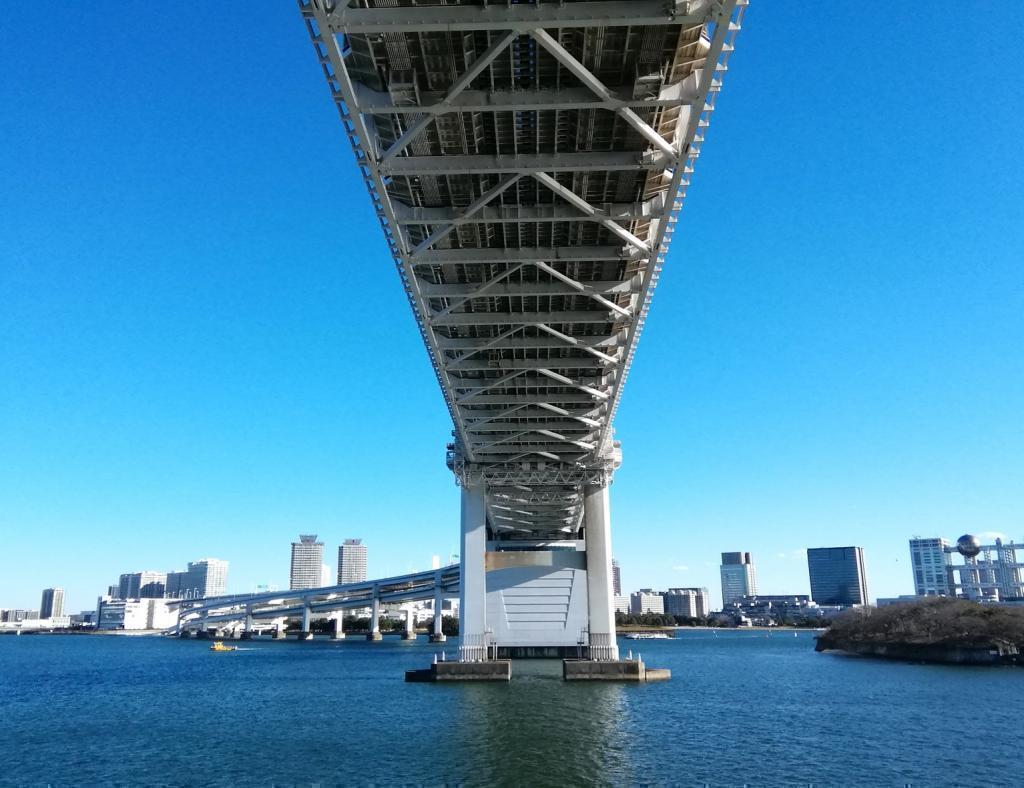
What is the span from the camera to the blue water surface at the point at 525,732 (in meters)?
21.9

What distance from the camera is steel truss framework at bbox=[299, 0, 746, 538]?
43.8 feet

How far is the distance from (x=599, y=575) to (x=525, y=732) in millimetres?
19086

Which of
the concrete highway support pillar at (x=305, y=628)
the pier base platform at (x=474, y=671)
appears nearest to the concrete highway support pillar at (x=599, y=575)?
the pier base platform at (x=474, y=671)

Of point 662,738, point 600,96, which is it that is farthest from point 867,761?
point 600,96

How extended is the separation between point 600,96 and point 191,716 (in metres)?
32.4

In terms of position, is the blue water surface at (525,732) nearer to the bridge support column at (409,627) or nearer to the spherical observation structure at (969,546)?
the bridge support column at (409,627)

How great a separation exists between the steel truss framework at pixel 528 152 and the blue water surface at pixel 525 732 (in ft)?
41.3

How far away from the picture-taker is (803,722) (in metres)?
31.6

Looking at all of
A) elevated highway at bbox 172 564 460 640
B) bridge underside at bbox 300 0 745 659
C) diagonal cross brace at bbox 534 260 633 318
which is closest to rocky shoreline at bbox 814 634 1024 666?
bridge underside at bbox 300 0 745 659

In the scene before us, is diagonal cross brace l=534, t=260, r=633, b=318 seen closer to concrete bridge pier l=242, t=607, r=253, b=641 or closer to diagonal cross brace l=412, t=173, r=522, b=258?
diagonal cross brace l=412, t=173, r=522, b=258

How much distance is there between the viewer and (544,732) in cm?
2756

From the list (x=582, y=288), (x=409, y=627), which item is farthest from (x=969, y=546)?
(x=582, y=288)

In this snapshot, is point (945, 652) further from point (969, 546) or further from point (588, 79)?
point (969, 546)

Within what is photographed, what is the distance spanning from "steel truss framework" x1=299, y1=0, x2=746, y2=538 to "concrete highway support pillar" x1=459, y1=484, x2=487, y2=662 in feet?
44.0
